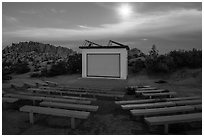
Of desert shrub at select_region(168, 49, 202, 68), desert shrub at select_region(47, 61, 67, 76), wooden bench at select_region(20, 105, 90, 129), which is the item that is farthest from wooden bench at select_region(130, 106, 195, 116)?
desert shrub at select_region(47, 61, 67, 76)

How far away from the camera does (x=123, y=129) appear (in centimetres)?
449

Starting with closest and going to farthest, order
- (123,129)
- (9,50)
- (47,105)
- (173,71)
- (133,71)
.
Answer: (123,129) < (47,105) < (173,71) < (133,71) < (9,50)

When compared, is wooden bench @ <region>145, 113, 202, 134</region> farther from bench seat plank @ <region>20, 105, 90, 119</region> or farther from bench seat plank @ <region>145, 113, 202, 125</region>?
bench seat plank @ <region>20, 105, 90, 119</region>

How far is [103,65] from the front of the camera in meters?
15.5

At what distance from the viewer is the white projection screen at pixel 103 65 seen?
15.2 m

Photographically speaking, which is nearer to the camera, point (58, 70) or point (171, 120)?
point (171, 120)

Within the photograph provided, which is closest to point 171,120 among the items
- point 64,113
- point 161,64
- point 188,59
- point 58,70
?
point 64,113

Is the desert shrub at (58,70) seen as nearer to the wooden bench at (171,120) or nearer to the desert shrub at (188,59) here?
the desert shrub at (188,59)

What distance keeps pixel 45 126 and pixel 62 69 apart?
41.9ft

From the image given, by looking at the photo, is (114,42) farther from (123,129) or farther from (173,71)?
(123,129)

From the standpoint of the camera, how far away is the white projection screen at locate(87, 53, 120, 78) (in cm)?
1523

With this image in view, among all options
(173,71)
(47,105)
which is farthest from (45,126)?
(173,71)

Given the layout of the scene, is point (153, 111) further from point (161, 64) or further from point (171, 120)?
point (161, 64)

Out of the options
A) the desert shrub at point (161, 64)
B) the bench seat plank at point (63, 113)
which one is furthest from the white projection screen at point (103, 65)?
the bench seat plank at point (63, 113)
